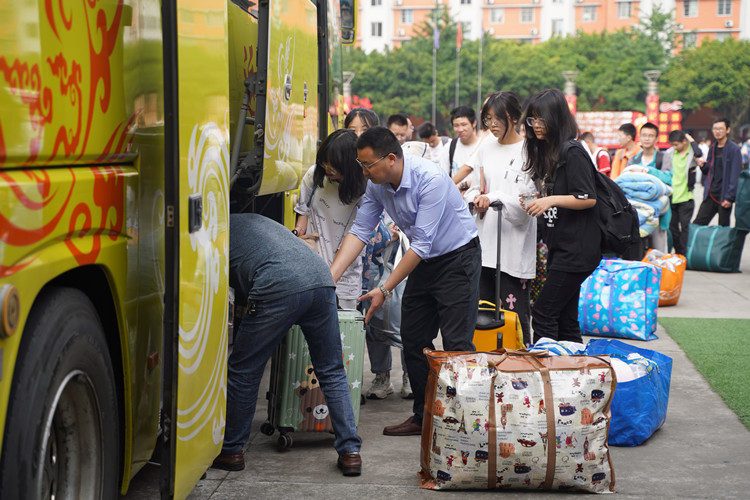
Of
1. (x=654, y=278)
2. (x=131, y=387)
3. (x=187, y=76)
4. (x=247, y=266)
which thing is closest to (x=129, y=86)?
(x=187, y=76)

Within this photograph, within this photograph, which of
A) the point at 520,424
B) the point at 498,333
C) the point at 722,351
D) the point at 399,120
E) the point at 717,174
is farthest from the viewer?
the point at 717,174

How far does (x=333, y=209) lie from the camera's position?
520 cm

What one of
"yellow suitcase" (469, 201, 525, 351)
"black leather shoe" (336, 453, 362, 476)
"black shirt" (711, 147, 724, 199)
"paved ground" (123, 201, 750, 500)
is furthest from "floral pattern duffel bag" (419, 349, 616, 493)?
"black shirt" (711, 147, 724, 199)

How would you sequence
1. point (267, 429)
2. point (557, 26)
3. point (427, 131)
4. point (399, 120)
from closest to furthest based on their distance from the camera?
point (267, 429) < point (399, 120) < point (427, 131) < point (557, 26)

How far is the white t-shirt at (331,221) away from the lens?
5.19 m

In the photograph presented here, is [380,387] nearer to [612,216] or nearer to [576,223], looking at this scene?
[576,223]

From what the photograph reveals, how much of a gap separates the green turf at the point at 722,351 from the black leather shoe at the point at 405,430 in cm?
178

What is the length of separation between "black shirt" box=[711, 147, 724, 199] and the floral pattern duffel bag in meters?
8.75

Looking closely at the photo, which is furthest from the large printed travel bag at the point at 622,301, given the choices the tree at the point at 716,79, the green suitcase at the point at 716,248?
the tree at the point at 716,79

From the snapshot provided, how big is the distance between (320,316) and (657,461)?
69.4 inches

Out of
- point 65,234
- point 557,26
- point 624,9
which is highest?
point 624,9

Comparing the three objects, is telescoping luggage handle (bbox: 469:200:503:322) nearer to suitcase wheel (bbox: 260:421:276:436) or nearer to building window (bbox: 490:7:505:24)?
suitcase wheel (bbox: 260:421:276:436)

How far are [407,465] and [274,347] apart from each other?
86 cm

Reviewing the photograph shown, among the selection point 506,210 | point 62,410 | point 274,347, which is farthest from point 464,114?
point 62,410
